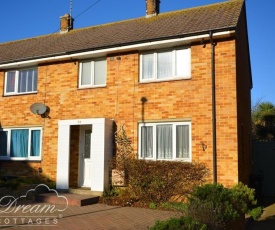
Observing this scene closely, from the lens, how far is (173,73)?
40.0 ft

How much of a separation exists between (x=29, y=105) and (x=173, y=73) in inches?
265

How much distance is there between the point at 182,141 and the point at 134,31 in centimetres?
555

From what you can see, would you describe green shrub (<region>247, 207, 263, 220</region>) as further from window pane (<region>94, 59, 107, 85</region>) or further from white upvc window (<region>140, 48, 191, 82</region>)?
window pane (<region>94, 59, 107, 85</region>)

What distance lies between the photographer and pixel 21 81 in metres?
15.5

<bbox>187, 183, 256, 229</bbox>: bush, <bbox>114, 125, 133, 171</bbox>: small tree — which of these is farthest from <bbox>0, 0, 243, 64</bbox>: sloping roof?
<bbox>187, 183, 256, 229</bbox>: bush

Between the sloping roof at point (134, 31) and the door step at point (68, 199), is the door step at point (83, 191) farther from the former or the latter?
the sloping roof at point (134, 31)

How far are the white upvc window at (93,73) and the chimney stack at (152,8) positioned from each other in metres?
4.55

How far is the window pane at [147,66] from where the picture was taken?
501 inches

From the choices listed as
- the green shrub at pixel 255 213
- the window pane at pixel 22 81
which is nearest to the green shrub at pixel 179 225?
the green shrub at pixel 255 213

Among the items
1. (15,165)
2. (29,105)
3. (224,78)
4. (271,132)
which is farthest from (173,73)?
(271,132)

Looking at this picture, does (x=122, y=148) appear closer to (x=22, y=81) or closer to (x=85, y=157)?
(x=85, y=157)

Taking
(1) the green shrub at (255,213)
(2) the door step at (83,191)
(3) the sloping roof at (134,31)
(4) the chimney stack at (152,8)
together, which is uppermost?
(4) the chimney stack at (152,8)

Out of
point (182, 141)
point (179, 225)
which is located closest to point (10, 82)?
point (182, 141)

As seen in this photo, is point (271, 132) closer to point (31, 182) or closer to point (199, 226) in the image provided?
point (31, 182)
